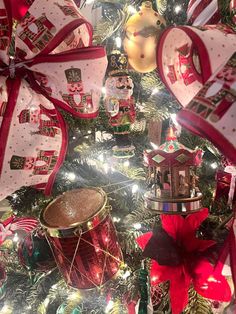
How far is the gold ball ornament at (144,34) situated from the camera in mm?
635

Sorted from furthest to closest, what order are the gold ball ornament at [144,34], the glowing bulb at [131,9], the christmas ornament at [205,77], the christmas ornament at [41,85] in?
the glowing bulb at [131,9]
the gold ball ornament at [144,34]
the christmas ornament at [41,85]
the christmas ornament at [205,77]

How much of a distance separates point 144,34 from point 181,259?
1.33 feet

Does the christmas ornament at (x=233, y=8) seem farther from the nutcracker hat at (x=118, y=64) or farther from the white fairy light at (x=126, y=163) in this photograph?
the white fairy light at (x=126, y=163)

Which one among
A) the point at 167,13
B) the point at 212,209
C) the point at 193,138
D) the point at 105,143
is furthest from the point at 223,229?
the point at 167,13

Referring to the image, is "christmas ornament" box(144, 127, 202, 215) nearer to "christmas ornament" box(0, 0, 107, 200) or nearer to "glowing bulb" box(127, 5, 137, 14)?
"christmas ornament" box(0, 0, 107, 200)

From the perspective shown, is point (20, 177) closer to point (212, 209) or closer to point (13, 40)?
point (13, 40)

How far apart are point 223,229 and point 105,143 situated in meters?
0.31

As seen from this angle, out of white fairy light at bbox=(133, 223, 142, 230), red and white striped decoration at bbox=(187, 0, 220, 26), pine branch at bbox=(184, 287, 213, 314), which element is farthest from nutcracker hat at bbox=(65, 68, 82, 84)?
pine branch at bbox=(184, 287, 213, 314)

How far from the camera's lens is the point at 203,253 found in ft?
2.10

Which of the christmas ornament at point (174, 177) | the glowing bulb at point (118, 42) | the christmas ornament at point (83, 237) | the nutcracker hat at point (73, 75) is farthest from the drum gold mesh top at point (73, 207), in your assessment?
the glowing bulb at point (118, 42)

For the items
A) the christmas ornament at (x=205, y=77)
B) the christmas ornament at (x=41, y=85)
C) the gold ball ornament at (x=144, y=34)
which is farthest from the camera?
the gold ball ornament at (x=144, y=34)

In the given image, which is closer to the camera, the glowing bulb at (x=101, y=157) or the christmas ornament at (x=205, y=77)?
the christmas ornament at (x=205, y=77)

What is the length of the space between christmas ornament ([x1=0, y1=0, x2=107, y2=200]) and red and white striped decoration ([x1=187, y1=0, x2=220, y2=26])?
175mm

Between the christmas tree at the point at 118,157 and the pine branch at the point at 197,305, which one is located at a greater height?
the christmas tree at the point at 118,157
